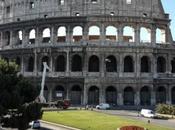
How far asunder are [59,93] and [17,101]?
41.9 m

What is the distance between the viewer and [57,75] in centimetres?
6888

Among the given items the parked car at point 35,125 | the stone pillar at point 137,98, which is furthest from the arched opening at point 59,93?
the parked car at point 35,125

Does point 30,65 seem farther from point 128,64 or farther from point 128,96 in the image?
point 128,96

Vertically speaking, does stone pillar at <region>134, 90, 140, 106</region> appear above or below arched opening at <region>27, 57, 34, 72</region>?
below

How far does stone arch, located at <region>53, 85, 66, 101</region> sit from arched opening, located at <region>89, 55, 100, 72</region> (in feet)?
17.5

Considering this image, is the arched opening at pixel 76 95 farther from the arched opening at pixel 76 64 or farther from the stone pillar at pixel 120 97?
the stone pillar at pixel 120 97

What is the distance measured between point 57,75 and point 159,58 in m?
16.4

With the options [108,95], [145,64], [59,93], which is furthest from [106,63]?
[59,93]

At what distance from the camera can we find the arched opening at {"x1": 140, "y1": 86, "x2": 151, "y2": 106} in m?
67.9

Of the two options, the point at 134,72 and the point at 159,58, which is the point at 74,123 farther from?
the point at 159,58

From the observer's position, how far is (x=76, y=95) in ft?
223

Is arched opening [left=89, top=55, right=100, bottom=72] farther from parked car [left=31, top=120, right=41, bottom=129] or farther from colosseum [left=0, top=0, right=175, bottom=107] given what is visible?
parked car [left=31, top=120, right=41, bottom=129]

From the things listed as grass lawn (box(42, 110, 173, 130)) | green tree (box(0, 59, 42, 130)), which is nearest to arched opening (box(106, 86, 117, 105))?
grass lawn (box(42, 110, 173, 130))

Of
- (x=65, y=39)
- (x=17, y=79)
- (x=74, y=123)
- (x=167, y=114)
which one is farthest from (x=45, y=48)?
(x=17, y=79)
